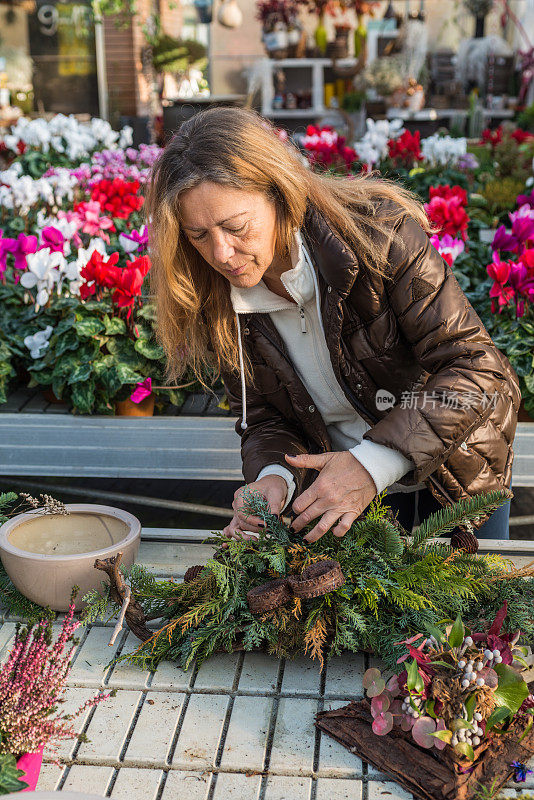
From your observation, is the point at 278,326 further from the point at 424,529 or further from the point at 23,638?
the point at 23,638

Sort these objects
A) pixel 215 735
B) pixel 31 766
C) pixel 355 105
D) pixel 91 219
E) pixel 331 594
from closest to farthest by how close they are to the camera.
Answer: pixel 31 766 → pixel 215 735 → pixel 331 594 → pixel 91 219 → pixel 355 105

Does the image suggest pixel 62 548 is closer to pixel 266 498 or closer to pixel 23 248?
pixel 266 498

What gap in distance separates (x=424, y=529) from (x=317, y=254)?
1.81 ft

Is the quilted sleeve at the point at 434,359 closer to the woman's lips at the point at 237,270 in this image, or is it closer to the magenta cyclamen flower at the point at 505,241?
the woman's lips at the point at 237,270

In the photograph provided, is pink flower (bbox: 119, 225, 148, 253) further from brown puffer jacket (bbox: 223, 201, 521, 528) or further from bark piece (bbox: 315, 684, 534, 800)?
bark piece (bbox: 315, 684, 534, 800)

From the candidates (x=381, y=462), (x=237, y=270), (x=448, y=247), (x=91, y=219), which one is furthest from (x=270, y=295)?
(x=91, y=219)

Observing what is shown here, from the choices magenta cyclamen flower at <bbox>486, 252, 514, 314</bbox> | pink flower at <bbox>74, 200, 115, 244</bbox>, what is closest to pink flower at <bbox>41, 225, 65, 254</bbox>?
pink flower at <bbox>74, 200, 115, 244</bbox>

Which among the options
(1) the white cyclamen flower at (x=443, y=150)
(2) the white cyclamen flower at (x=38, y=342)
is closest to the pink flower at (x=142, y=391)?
(2) the white cyclamen flower at (x=38, y=342)

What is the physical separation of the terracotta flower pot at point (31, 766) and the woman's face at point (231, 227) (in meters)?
0.88

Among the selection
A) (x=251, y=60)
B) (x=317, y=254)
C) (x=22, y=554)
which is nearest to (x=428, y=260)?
(x=317, y=254)

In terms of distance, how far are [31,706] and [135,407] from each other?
5.30ft

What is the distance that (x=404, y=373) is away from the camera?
1.80 meters

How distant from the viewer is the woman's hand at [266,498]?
155 centimetres

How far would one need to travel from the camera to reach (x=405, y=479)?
1.62 metres
